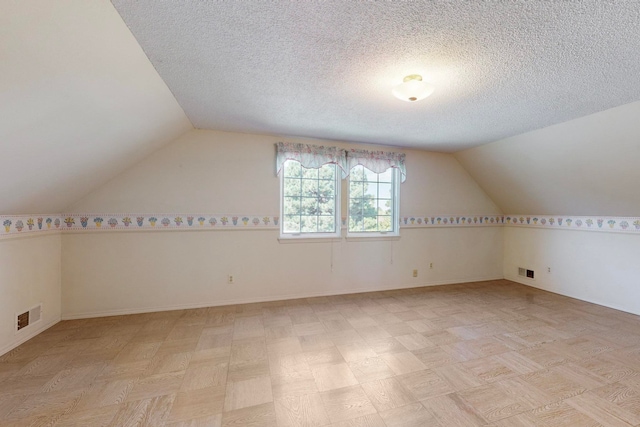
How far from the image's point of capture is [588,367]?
2025 mm

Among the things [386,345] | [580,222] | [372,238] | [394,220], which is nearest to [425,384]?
[386,345]

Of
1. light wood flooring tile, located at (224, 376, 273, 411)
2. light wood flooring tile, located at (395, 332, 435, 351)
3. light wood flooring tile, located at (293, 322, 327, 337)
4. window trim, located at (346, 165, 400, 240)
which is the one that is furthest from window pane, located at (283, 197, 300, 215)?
light wood flooring tile, located at (224, 376, 273, 411)

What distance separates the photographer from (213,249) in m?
3.29

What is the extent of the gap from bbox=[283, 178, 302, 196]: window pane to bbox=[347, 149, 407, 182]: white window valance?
0.78m

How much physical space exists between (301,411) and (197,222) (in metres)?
2.44

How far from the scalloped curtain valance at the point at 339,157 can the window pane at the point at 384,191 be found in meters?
0.25

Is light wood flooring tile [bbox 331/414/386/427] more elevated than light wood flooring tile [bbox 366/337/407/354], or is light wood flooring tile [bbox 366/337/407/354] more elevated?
light wood flooring tile [bbox 366/337/407/354]

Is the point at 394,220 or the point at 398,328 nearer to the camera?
the point at 398,328

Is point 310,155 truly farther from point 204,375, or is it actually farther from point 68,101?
point 204,375

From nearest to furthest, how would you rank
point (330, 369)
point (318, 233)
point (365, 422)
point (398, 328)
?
point (365, 422) < point (330, 369) < point (398, 328) < point (318, 233)

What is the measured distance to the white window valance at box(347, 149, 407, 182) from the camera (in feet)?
12.2

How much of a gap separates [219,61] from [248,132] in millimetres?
1586

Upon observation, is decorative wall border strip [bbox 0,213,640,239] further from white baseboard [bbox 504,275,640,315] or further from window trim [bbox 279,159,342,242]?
white baseboard [bbox 504,275,640,315]

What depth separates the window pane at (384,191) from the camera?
4059mm
